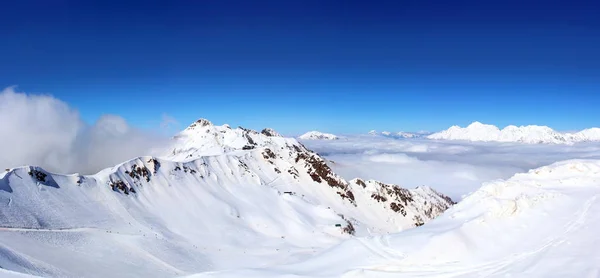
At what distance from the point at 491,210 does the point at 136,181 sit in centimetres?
6558

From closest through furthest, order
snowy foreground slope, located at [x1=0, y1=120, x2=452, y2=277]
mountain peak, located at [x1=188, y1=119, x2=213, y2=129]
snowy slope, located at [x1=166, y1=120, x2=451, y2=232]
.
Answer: snowy foreground slope, located at [x1=0, y1=120, x2=452, y2=277], snowy slope, located at [x1=166, y1=120, x2=451, y2=232], mountain peak, located at [x1=188, y1=119, x2=213, y2=129]

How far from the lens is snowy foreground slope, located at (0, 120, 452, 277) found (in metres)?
38.6

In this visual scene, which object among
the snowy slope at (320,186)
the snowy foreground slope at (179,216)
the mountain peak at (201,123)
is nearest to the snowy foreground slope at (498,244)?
the snowy foreground slope at (179,216)

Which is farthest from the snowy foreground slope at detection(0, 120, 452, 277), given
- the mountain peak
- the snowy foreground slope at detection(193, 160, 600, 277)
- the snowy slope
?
the mountain peak

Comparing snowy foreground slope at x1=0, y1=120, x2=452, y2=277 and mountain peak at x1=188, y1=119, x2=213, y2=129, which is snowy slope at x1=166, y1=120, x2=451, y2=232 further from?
mountain peak at x1=188, y1=119, x2=213, y2=129

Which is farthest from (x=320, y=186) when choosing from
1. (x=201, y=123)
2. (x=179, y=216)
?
(x=201, y=123)

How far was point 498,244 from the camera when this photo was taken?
15156 mm

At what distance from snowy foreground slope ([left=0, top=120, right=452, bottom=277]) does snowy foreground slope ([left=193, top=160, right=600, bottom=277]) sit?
1624 cm

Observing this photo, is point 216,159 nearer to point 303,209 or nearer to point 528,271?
point 303,209

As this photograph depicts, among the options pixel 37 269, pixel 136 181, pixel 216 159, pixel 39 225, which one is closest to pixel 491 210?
pixel 37 269

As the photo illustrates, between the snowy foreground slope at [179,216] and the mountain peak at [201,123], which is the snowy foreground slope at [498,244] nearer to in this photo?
the snowy foreground slope at [179,216]

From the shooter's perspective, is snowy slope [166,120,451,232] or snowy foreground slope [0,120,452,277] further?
snowy slope [166,120,451,232]

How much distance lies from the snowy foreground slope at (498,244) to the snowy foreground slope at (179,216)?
1624 cm

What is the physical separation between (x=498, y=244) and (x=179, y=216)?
2352 inches
